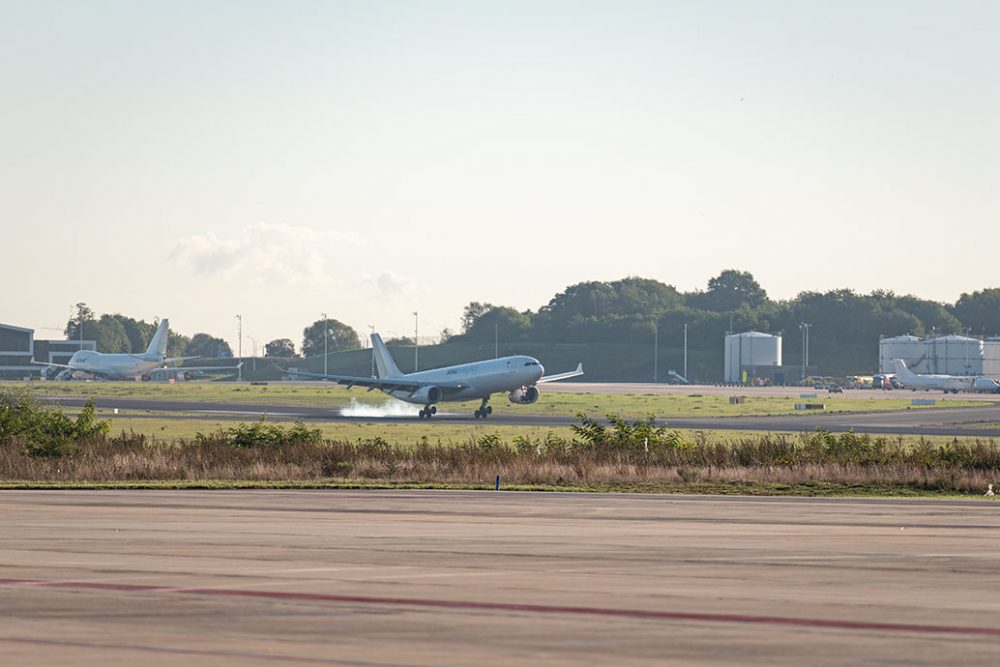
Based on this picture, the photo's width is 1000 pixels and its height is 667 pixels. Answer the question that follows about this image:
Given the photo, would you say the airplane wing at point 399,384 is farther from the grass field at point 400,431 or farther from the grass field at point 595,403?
the grass field at point 595,403

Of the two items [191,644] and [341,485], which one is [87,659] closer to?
[191,644]

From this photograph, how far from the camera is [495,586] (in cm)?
1941

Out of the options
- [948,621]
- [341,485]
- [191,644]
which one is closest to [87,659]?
[191,644]

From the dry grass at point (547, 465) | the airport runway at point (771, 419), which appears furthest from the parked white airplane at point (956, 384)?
the dry grass at point (547, 465)

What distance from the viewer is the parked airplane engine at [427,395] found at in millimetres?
101438

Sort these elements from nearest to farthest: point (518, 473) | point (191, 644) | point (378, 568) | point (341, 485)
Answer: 1. point (191, 644)
2. point (378, 568)
3. point (341, 485)
4. point (518, 473)

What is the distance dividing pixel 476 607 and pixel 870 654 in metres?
5.02

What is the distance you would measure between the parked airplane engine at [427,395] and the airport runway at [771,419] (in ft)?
4.42

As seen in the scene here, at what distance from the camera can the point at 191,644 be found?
1484 cm

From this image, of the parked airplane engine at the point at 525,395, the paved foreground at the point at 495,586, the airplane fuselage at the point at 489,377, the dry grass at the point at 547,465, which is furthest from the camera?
the parked airplane engine at the point at 525,395

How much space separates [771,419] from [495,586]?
283ft

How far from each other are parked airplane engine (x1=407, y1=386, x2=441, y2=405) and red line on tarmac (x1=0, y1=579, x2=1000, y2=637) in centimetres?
8171

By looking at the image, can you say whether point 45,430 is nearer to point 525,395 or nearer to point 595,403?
point 525,395

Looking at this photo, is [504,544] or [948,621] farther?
[504,544]
